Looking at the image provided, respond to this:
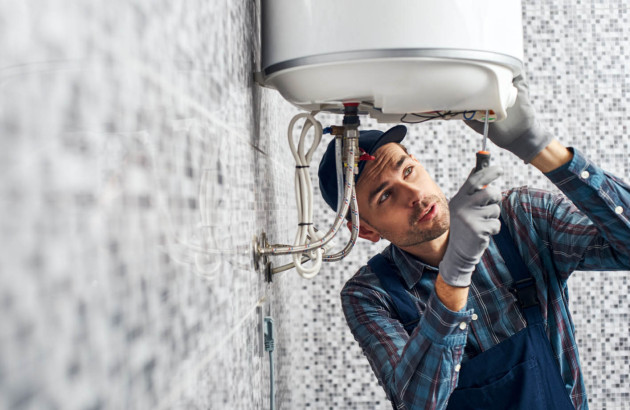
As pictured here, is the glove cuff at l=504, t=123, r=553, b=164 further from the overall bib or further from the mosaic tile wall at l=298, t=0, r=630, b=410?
the mosaic tile wall at l=298, t=0, r=630, b=410

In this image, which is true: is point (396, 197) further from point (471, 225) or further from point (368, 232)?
point (471, 225)

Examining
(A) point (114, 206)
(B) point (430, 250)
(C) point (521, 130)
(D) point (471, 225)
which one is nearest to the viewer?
(A) point (114, 206)

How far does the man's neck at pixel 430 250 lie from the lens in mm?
1170

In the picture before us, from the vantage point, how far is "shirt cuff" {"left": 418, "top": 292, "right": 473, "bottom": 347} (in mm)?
857

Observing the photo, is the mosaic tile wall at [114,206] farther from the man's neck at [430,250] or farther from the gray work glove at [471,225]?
the man's neck at [430,250]

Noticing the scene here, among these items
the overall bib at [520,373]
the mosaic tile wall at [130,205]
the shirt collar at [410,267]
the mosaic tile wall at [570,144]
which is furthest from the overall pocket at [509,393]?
the mosaic tile wall at [570,144]

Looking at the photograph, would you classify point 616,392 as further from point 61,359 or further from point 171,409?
point 61,359

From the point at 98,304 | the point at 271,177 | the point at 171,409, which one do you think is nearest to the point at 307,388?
the point at 271,177

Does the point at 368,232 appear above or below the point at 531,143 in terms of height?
below

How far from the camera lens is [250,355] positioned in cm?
69

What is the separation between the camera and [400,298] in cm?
115

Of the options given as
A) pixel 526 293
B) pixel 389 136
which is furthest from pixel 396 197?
pixel 526 293

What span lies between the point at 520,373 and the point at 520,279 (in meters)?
0.20

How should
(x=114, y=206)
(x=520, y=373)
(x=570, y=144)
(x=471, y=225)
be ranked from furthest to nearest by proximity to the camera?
(x=570, y=144) → (x=520, y=373) → (x=471, y=225) → (x=114, y=206)
